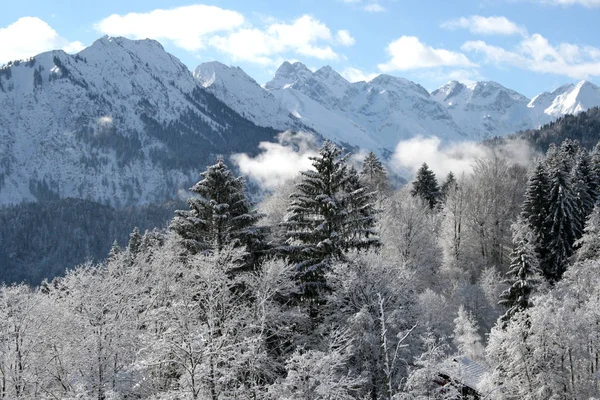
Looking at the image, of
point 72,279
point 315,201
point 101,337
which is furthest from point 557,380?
point 72,279

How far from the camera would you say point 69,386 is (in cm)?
2134

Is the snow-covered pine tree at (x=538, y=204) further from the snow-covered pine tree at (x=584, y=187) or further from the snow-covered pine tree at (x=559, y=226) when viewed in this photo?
the snow-covered pine tree at (x=584, y=187)

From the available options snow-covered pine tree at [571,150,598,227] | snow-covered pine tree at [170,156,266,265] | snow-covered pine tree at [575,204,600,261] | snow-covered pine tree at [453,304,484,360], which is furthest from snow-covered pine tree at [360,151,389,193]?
snow-covered pine tree at [170,156,266,265]

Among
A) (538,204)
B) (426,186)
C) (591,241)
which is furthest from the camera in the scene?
(426,186)

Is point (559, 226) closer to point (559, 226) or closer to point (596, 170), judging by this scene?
point (559, 226)

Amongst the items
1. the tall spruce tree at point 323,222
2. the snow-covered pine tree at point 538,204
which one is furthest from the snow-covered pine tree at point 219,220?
the snow-covered pine tree at point 538,204

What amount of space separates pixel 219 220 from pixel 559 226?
31.9m

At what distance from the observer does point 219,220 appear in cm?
2566

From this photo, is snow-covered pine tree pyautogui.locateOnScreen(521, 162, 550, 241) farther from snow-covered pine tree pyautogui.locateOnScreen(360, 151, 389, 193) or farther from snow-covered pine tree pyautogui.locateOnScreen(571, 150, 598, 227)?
snow-covered pine tree pyautogui.locateOnScreen(360, 151, 389, 193)

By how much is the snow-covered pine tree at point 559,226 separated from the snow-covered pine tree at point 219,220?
2899cm

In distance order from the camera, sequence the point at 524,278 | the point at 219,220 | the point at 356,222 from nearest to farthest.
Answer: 1. the point at 219,220
2. the point at 356,222
3. the point at 524,278

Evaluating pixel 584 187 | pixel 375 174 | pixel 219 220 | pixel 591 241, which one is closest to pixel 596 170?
pixel 584 187

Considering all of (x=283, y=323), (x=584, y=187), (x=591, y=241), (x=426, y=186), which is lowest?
(x=283, y=323)

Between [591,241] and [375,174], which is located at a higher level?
[375,174]
